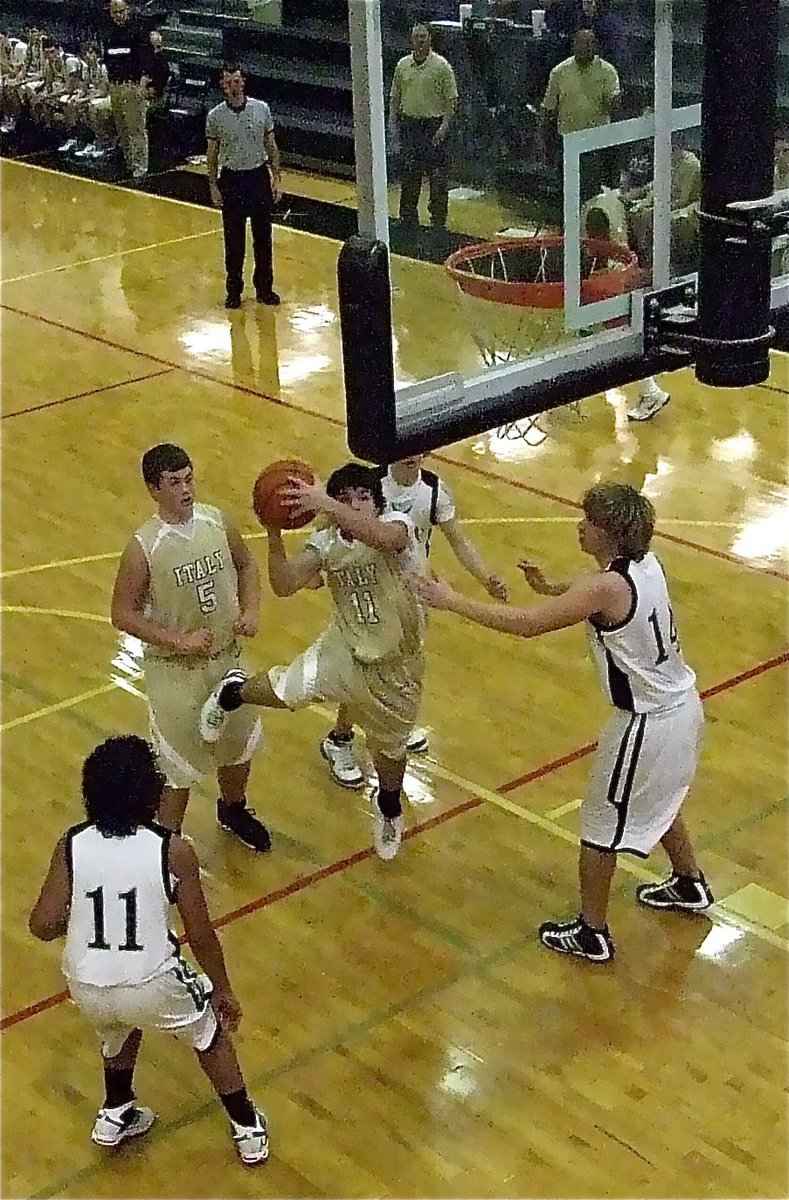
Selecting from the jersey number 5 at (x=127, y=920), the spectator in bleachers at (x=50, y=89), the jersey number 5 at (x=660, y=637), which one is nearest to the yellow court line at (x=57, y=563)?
the jersey number 5 at (x=660, y=637)

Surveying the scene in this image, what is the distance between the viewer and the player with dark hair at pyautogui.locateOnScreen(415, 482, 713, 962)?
4.96m

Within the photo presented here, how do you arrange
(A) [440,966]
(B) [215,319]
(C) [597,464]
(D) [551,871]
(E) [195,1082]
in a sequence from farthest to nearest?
(B) [215,319]
(C) [597,464]
(D) [551,871]
(A) [440,966]
(E) [195,1082]

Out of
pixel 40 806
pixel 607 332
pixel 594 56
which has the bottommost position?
pixel 40 806

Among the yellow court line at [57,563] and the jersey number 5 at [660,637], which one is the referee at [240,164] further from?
the jersey number 5 at [660,637]

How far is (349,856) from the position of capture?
616 centimetres

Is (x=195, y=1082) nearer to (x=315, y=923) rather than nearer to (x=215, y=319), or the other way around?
(x=315, y=923)

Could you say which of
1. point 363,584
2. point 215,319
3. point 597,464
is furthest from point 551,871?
point 215,319

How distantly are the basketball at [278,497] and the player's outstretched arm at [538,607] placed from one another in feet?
2.20

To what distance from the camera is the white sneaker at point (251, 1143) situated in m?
4.70

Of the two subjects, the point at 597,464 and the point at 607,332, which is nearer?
the point at 607,332

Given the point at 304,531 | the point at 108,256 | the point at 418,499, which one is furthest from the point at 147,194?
the point at 418,499

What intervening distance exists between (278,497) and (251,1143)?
1992 millimetres

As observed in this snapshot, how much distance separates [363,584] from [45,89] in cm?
1591

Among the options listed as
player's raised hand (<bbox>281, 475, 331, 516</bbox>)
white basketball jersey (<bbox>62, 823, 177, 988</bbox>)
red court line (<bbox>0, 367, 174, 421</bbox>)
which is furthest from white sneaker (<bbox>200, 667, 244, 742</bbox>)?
red court line (<bbox>0, 367, 174, 421</bbox>)
